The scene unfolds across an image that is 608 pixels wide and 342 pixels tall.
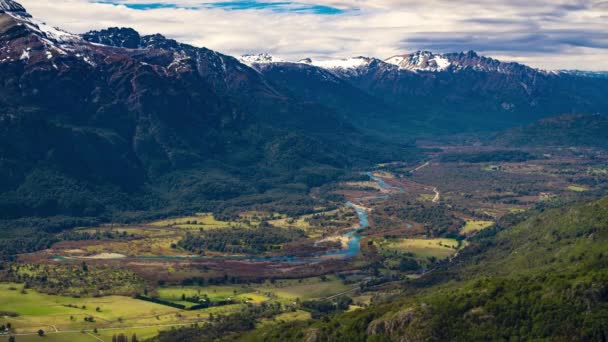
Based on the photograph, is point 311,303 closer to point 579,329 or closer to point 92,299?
point 92,299

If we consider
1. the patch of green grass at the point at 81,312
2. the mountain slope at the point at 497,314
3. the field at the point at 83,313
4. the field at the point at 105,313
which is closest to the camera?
the mountain slope at the point at 497,314

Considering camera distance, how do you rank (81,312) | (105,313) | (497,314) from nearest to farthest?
1. (497,314)
2. (105,313)
3. (81,312)

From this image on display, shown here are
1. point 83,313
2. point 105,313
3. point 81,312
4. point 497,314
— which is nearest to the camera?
point 497,314

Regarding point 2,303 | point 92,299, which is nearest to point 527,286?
point 92,299

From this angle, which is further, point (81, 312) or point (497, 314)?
point (81, 312)

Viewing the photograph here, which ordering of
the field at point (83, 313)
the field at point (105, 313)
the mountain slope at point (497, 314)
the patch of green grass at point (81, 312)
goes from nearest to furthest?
the mountain slope at point (497, 314)
the field at point (105, 313)
the field at point (83, 313)
the patch of green grass at point (81, 312)

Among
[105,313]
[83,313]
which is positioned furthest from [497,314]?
[83,313]

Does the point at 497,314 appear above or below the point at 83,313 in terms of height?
above

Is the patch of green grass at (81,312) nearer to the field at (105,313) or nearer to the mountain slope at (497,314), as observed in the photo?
the field at (105,313)

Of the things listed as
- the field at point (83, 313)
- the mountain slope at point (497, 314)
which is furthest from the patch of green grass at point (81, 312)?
the mountain slope at point (497, 314)

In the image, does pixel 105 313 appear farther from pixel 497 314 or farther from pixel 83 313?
pixel 497 314

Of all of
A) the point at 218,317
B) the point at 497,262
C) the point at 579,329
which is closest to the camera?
the point at 579,329
